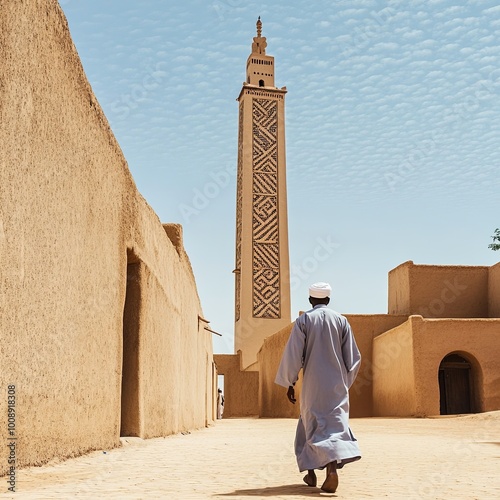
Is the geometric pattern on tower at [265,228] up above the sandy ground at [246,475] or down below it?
above

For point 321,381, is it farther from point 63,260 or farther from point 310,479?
point 63,260

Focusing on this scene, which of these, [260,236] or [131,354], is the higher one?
[260,236]

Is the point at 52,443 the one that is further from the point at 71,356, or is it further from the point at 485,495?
the point at 485,495

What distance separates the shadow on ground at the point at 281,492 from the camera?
382 cm

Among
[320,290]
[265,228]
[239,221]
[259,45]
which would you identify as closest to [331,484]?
[320,290]

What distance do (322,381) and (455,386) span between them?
47.9 ft

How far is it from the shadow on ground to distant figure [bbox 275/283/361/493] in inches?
6.8

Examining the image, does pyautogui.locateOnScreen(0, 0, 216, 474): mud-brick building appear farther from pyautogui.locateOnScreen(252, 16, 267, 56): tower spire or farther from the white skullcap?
pyautogui.locateOnScreen(252, 16, 267, 56): tower spire

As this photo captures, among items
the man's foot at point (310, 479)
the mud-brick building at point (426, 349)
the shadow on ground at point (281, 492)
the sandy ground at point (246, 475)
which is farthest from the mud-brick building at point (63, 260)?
the mud-brick building at point (426, 349)

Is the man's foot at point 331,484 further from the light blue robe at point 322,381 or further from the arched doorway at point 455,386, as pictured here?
the arched doorway at point 455,386

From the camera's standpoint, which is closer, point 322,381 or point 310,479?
point 310,479

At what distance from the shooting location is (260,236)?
29469mm

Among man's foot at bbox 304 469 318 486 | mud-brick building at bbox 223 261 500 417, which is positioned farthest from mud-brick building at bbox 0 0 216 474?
mud-brick building at bbox 223 261 500 417

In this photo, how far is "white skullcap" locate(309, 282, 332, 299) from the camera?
505cm
